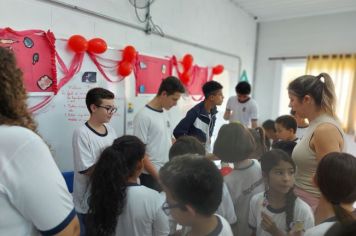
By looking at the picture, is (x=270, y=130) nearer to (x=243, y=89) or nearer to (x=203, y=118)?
(x=203, y=118)

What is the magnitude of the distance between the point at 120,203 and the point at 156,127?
38.0 inches

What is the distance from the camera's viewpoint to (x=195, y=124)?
93.3 inches

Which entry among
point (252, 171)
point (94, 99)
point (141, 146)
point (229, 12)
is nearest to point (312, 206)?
point (252, 171)

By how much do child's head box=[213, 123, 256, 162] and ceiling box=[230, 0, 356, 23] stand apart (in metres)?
3.91

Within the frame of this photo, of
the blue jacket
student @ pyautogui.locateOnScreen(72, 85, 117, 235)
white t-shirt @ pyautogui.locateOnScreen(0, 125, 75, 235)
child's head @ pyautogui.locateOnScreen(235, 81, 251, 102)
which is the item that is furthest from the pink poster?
child's head @ pyautogui.locateOnScreen(235, 81, 251, 102)

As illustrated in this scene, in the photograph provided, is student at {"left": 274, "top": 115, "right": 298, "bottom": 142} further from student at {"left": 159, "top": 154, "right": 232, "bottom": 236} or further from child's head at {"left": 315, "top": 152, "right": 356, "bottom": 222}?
student at {"left": 159, "top": 154, "right": 232, "bottom": 236}

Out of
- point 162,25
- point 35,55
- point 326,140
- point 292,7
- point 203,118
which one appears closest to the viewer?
point 326,140

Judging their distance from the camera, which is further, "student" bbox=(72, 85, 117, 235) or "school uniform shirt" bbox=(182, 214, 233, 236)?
"student" bbox=(72, 85, 117, 235)

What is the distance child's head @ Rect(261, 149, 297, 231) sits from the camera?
42.8 inches

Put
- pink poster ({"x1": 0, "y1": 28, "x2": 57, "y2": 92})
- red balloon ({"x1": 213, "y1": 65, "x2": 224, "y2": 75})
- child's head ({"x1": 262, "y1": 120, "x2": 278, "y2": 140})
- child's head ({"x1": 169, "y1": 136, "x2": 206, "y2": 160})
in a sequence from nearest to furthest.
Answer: child's head ({"x1": 169, "y1": 136, "x2": 206, "y2": 160}), pink poster ({"x1": 0, "y1": 28, "x2": 57, "y2": 92}), child's head ({"x1": 262, "y1": 120, "x2": 278, "y2": 140}), red balloon ({"x1": 213, "y1": 65, "x2": 224, "y2": 75})

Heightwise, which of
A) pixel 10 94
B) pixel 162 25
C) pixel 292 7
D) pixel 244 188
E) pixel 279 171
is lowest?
pixel 244 188

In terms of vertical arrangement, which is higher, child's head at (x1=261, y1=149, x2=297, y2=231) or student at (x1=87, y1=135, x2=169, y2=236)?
child's head at (x1=261, y1=149, x2=297, y2=231)

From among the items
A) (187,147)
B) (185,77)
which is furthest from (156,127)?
(185,77)

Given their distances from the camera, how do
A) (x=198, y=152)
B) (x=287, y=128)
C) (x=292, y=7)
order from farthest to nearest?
(x=292, y=7)
(x=287, y=128)
(x=198, y=152)
